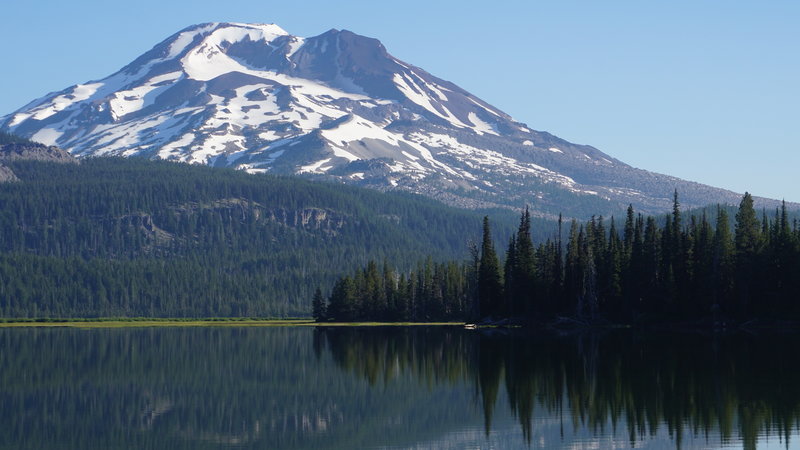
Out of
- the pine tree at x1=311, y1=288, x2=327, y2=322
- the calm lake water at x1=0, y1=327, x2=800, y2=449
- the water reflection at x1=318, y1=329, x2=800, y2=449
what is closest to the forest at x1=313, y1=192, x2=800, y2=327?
the water reflection at x1=318, y1=329, x2=800, y2=449

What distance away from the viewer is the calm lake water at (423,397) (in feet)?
172

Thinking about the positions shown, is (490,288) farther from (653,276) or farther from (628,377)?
(628,377)

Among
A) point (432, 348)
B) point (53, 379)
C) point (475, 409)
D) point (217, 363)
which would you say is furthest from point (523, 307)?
point (475, 409)

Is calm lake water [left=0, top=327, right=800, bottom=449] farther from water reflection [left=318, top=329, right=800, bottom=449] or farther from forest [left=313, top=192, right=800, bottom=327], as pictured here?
forest [left=313, top=192, right=800, bottom=327]

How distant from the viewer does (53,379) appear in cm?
8188

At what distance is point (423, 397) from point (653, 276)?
75.4 m

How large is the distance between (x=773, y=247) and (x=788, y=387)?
228ft

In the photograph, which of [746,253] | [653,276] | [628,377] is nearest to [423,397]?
[628,377]

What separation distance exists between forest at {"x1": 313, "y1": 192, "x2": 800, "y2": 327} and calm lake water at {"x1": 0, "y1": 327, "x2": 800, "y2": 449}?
2193 cm

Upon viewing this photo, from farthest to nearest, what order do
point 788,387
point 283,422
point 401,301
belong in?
point 401,301, point 788,387, point 283,422

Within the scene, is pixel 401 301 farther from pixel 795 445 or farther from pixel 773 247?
pixel 795 445

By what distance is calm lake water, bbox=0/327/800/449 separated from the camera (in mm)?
52281

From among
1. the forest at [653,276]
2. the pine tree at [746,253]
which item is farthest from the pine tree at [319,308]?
the pine tree at [746,253]

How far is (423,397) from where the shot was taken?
68125 mm
